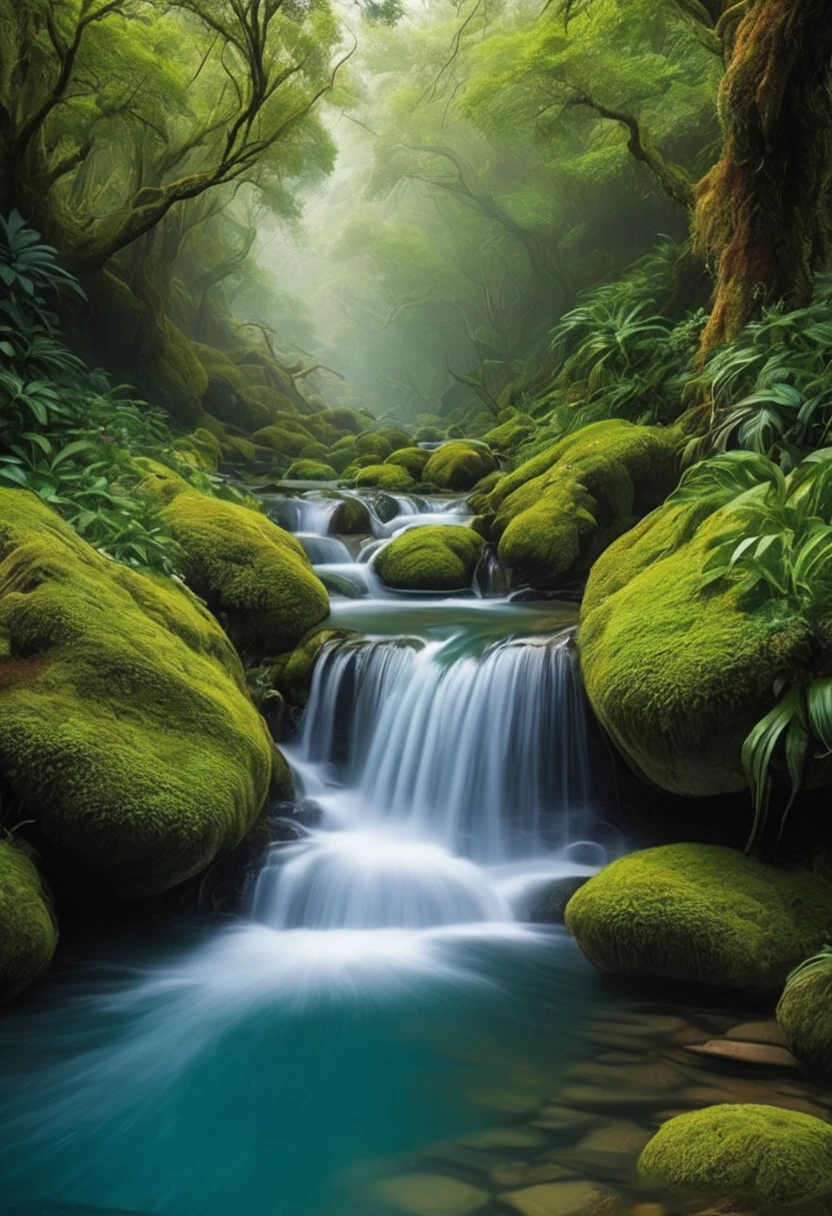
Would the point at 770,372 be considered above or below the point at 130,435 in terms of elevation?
below

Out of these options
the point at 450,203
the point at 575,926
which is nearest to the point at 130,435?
the point at 575,926

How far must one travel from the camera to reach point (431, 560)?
31.9ft

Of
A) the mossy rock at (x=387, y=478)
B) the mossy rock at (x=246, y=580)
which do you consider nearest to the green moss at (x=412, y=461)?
the mossy rock at (x=387, y=478)

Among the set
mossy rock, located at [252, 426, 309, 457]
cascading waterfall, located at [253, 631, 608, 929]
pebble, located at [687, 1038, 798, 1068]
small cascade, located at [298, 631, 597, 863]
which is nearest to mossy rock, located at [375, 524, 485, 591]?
cascading waterfall, located at [253, 631, 608, 929]

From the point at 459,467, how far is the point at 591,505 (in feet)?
18.6

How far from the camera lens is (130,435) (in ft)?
37.0

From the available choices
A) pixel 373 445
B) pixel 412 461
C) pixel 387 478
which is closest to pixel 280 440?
pixel 373 445

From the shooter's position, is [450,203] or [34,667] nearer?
[34,667]

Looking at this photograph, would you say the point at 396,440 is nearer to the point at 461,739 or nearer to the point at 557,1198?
the point at 461,739

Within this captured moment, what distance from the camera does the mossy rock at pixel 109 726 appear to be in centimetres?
402

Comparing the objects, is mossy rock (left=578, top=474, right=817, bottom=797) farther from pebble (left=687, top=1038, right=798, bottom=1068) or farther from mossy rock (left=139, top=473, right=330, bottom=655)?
mossy rock (left=139, top=473, right=330, bottom=655)

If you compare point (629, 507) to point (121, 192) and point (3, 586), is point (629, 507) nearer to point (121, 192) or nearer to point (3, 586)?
point (3, 586)

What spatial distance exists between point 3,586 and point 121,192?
17592 millimetres

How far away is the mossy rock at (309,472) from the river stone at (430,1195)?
14.7m
